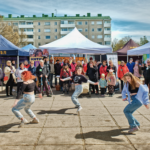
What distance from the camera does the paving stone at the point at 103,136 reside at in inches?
174

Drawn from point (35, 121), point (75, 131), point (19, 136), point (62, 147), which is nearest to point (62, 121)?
point (35, 121)

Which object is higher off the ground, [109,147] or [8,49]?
[8,49]

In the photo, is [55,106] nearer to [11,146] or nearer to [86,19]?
[11,146]

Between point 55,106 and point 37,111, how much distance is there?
1.04 meters

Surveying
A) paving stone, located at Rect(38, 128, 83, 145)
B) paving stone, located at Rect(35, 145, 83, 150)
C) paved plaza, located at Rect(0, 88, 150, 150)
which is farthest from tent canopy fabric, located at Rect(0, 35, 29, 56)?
paving stone, located at Rect(35, 145, 83, 150)

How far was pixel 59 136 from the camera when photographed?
4.73 meters

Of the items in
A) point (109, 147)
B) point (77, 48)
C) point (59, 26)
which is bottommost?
point (109, 147)

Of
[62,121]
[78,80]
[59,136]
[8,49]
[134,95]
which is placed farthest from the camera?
[8,49]

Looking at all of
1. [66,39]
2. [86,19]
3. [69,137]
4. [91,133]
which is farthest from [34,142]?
[86,19]

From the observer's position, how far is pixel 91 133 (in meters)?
4.94

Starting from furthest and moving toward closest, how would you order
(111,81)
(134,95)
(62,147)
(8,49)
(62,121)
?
1. (8,49)
2. (111,81)
3. (62,121)
4. (134,95)
5. (62,147)

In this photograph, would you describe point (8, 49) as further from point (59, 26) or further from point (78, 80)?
point (59, 26)

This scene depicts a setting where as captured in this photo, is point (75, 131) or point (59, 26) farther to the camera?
point (59, 26)

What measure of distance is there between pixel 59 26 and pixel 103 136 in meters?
73.7
